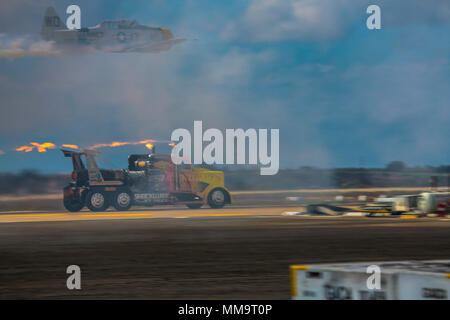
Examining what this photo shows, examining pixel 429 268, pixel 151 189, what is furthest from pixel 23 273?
pixel 151 189

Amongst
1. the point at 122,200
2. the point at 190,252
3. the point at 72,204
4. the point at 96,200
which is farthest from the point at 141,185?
the point at 190,252

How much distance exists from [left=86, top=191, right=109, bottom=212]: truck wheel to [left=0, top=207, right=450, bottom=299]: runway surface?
645 cm

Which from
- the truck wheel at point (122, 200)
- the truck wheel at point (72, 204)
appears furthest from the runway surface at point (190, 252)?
the truck wheel at point (72, 204)

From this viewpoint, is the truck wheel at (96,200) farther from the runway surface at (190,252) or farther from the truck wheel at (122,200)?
the runway surface at (190,252)

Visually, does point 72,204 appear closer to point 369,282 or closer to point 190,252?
point 190,252

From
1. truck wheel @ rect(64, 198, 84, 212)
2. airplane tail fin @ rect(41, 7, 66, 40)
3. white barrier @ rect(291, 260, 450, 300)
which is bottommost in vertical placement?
truck wheel @ rect(64, 198, 84, 212)

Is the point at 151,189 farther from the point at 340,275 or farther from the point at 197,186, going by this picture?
the point at 340,275

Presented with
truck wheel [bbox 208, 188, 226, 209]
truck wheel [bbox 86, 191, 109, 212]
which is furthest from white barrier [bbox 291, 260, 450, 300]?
truck wheel [bbox 208, 188, 226, 209]

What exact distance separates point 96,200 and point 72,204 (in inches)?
64.1

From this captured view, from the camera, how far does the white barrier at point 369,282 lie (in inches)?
265

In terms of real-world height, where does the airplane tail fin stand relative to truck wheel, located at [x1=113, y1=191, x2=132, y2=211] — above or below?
above

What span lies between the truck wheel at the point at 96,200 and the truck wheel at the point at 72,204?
0.94m

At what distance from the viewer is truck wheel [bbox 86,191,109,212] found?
3200cm

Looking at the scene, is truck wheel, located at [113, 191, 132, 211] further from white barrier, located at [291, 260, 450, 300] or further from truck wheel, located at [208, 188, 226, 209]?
white barrier, located at [291, 260, 450, 300]
